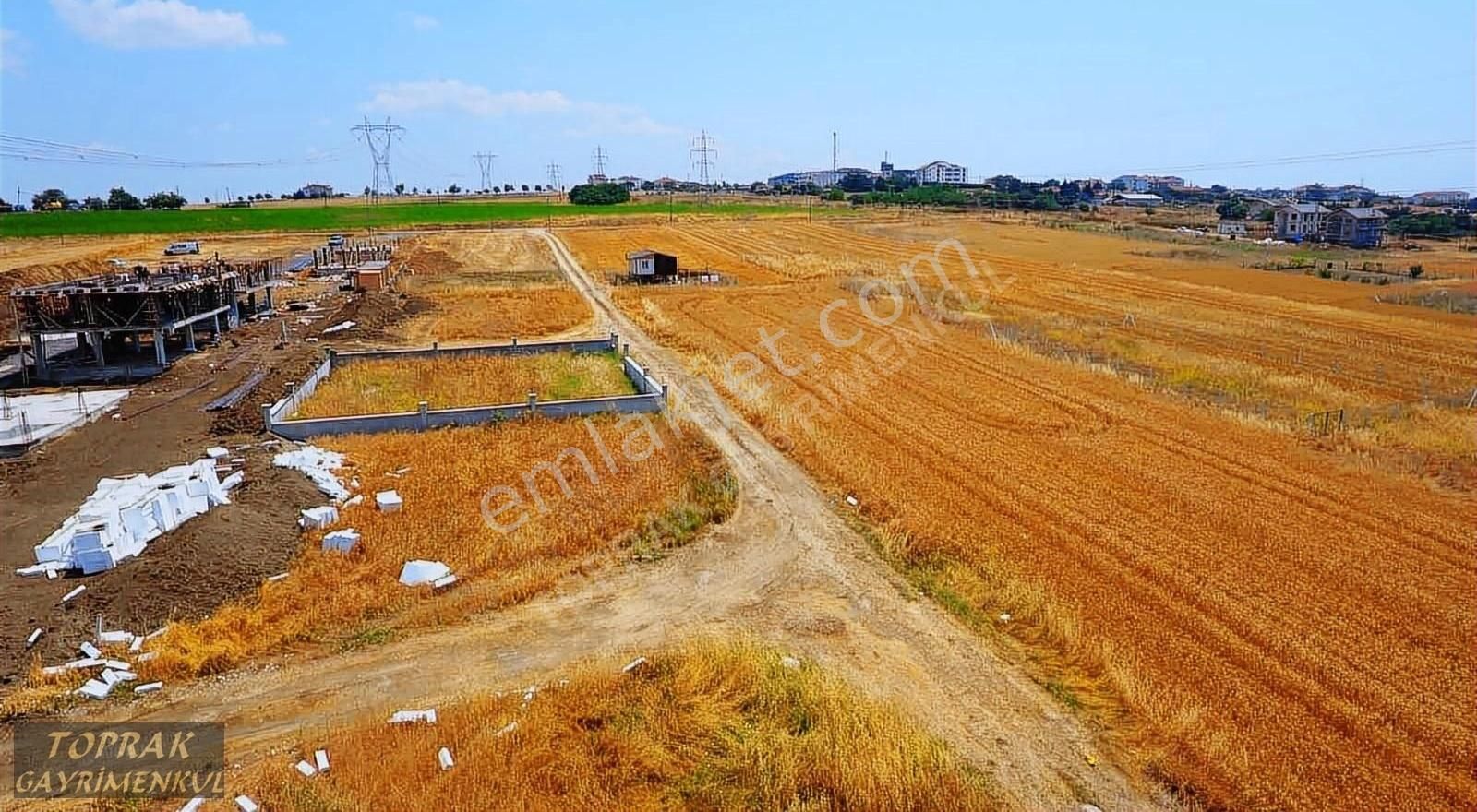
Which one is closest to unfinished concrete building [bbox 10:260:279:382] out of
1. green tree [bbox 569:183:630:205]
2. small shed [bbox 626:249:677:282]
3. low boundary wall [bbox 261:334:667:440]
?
low boundary wall [bbox 261:334:667:440]

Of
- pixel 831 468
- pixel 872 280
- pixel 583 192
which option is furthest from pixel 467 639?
pixel 583 192

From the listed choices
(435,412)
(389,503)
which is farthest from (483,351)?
(389,503)

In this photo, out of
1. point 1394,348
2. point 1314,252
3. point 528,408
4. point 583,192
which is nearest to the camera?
point 528,408

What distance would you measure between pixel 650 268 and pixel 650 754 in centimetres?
3530

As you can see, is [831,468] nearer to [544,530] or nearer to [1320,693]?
[544,530]

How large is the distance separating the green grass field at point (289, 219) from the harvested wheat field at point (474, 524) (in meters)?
71.9

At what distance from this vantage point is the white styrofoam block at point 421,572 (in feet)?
35.9

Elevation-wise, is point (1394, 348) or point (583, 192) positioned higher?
point (583, 192)

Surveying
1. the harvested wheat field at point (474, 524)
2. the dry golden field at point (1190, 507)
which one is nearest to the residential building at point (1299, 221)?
the dry golden field at point (1190, 507)

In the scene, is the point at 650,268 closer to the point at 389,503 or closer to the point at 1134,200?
the point at 389,503

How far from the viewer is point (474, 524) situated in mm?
12727

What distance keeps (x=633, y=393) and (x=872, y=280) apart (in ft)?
78.7

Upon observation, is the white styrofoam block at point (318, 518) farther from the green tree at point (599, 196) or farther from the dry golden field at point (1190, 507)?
the green tree at point (599, 196)

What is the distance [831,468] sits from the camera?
15.2m
